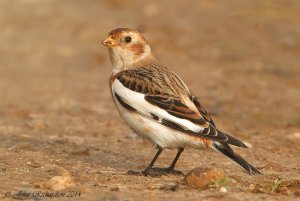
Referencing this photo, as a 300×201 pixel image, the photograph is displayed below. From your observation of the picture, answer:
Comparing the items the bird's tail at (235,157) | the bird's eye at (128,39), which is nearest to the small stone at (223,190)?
the bird's tail at (235,157)

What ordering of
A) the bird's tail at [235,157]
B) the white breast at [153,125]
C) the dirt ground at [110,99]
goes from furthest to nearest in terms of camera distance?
the white breast at [153,125] → the dirt ground at [110,99] → the bird's tail at [235,157]

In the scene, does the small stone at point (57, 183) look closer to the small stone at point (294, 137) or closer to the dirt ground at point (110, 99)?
the dirt ground at point (110, 99)

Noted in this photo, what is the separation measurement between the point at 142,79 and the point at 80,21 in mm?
8558

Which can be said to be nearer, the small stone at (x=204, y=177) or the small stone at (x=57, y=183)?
the small stone at (x=57, y=183)

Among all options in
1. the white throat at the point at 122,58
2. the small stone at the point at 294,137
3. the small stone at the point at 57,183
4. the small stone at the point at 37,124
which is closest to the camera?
the small stone at the point at 57,183

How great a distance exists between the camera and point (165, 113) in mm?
6383

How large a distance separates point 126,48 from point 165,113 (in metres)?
1.22

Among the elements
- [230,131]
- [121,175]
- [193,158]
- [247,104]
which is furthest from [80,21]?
[121,175]

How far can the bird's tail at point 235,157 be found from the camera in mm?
5945

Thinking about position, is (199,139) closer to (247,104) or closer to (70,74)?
(247,104)

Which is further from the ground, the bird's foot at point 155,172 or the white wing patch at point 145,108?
the white wing patch at point 145,108

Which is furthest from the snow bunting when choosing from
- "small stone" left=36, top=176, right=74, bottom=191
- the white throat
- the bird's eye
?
"small stone" left=36, top=176, right=74, bottom=191

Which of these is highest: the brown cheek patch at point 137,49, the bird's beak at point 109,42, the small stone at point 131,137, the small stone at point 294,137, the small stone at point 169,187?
the bird's beak at point 109,42

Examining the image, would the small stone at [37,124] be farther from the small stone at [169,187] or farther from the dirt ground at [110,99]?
the small stone at [169,187]
